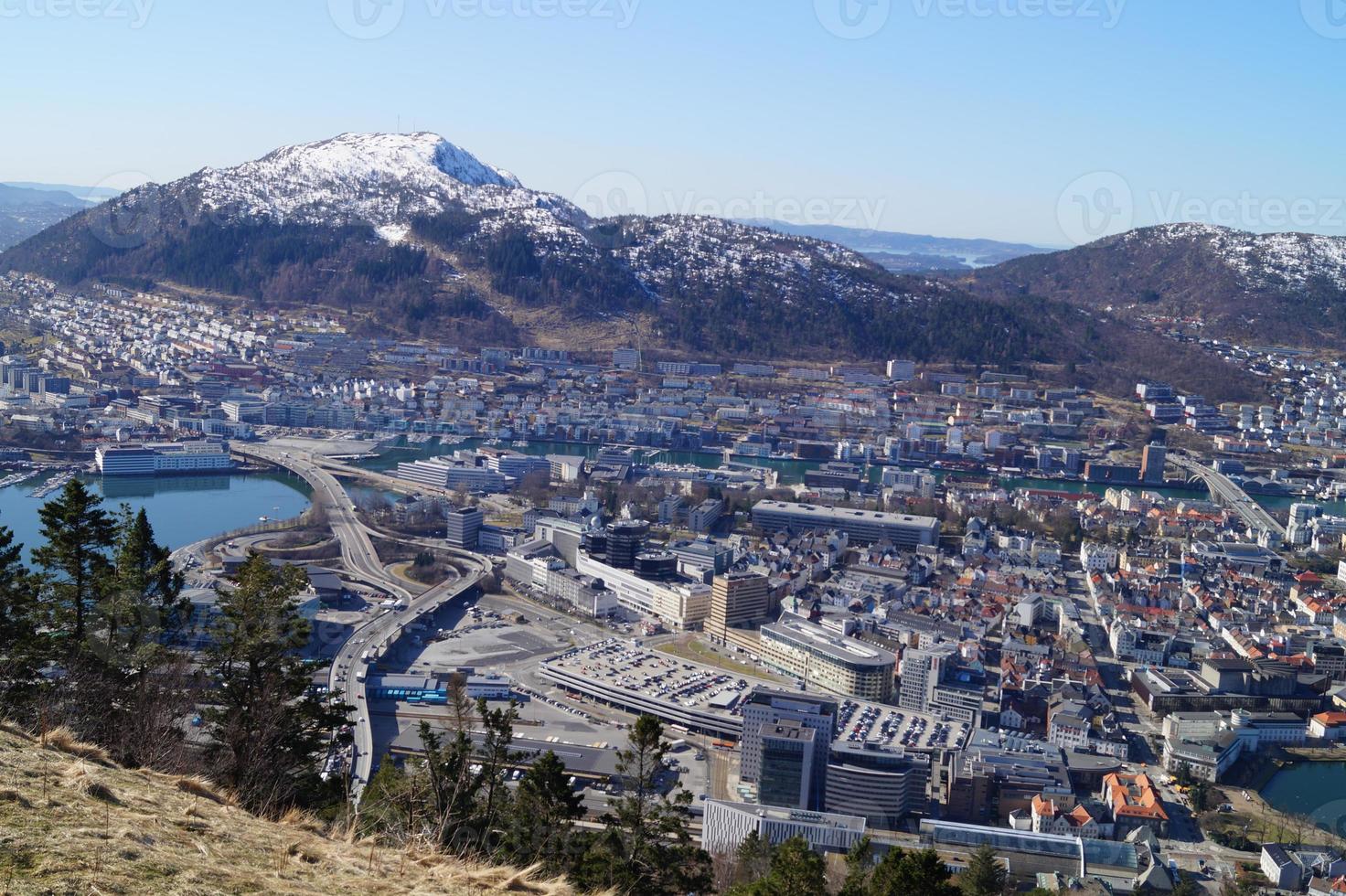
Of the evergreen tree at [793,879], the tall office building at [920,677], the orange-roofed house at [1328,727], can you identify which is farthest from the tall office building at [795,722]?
the orange-roofed house at [1328,727]

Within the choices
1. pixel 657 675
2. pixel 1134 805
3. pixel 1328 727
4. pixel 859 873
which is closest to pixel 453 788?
pixel 859 873

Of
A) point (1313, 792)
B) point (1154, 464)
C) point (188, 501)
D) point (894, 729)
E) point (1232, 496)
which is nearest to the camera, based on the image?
point (1313, 792)

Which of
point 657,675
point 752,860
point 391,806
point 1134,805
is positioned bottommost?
point 657,675

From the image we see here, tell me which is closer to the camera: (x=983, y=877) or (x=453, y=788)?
(x=453, y=788)

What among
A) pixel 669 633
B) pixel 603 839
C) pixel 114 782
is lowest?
pixel 669 633

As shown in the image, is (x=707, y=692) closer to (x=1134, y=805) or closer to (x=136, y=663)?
(x=1134, y=805)

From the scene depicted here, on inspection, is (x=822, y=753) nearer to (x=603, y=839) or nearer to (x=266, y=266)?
(x=603, y=839)

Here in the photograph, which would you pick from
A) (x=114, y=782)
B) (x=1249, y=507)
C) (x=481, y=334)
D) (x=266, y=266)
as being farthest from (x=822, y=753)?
(x=266, y=266)

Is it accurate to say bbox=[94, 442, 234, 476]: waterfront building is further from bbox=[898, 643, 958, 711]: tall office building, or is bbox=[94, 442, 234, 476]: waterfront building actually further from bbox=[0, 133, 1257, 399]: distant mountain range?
bbox=[898, 643, 958, 711]: tall office building
